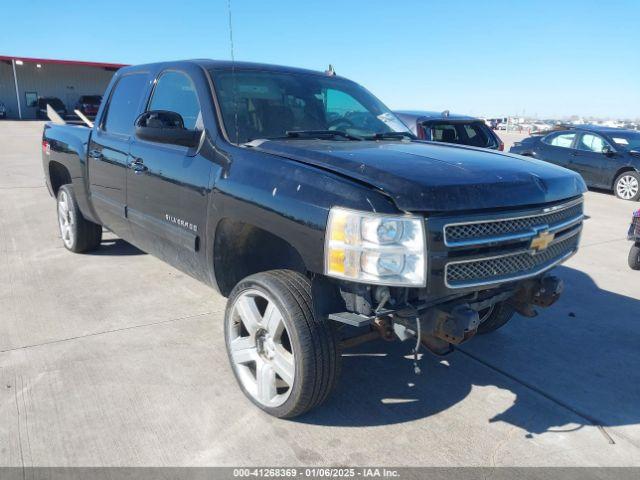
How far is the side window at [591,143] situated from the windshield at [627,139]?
10.9 inches

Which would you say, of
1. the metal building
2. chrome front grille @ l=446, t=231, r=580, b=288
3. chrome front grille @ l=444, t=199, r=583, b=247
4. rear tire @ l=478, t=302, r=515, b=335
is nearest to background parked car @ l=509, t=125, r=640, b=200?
rear tire @ l=478, t=302, r=515, b=335

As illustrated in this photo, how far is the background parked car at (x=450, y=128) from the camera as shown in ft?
26.0

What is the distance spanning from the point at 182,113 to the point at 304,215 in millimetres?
1667

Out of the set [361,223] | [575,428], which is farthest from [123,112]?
[575,428]

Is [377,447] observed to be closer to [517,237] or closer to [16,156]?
[517,237]

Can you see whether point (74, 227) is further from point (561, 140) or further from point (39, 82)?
point (39, 82)

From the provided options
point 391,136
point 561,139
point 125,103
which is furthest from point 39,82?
point 391,136

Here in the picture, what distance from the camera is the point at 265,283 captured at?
2701 mm

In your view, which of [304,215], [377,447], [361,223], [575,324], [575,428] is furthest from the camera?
[575,324]

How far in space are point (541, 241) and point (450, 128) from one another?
590 cm

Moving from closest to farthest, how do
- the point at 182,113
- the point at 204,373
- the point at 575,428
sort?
the point at 575,428, the point at 204,373, the point at 182,113

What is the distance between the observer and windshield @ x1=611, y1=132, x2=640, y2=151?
11.9 meters

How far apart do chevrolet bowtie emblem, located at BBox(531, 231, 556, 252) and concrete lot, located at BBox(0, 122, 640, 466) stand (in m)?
1.01

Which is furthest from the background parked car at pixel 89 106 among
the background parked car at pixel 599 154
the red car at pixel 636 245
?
the red car at pixel 636 245
